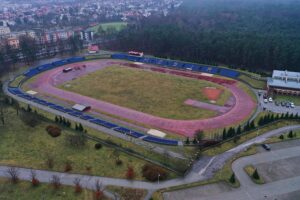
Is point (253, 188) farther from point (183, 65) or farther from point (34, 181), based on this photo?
point (183, 65)

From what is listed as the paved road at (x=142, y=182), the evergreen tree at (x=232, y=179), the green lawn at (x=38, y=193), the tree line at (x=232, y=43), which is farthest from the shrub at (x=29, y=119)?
the tree line at (x=232, y=43)

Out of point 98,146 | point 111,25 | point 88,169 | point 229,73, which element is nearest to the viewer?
point 88,169

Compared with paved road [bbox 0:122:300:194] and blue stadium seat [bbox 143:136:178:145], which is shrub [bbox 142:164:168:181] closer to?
paved road [bbox 0:122:300:194]

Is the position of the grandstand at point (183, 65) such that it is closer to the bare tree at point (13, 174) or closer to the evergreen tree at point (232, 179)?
the evergreen tree at point (232, 179)

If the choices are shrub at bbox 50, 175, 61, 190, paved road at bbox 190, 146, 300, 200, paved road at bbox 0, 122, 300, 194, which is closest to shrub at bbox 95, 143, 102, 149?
paved road at bbox 0, 122, 300, 194

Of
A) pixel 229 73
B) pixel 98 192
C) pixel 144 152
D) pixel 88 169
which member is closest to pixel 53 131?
pixel 88 169

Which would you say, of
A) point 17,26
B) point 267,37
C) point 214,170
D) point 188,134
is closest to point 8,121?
point 188,134
